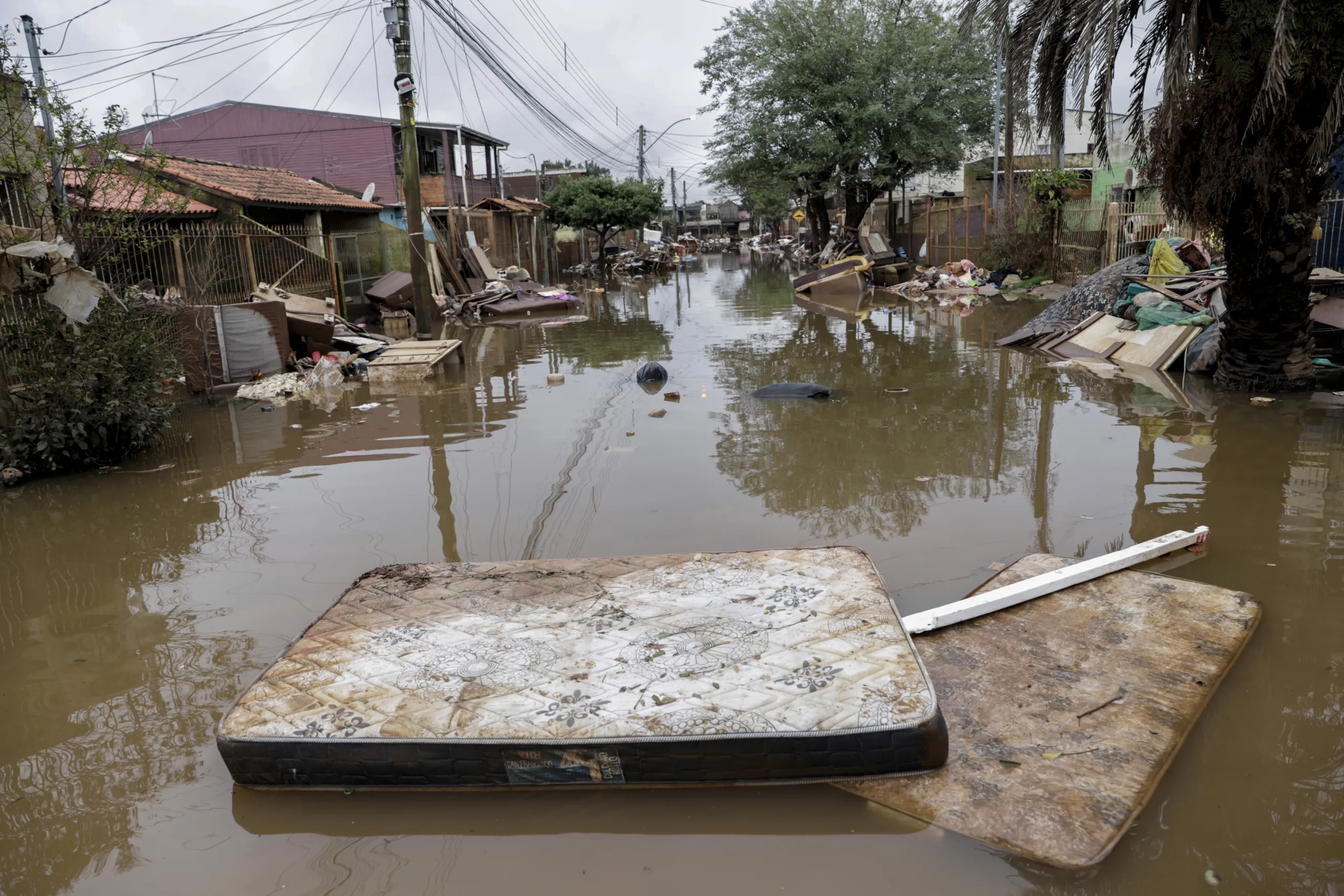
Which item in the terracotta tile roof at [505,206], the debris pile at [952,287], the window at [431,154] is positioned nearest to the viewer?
the debris pile at [952,287]

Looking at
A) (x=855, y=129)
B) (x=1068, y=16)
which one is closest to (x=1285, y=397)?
(x=1068, y=16)

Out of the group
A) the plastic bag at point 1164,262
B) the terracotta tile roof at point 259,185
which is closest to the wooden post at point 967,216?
the plastic bag at point 1164,262

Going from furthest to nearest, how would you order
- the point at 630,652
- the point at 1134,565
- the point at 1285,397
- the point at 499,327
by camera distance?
1. the point at 499,327
2. the point at 1285,397
3. the point at 1134,565
4. the point at 630,652

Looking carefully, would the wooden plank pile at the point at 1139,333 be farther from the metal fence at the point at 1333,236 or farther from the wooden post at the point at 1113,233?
the wooden post at the point at 1113,233

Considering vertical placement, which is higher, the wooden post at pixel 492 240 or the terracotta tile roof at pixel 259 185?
the terracotta tile roof at pixel 259 185

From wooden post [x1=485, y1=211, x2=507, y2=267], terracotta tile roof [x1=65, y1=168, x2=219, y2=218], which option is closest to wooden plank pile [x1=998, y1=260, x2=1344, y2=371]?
terracotta tile roof [x1=65, y1=168, x2=219, y2=218]

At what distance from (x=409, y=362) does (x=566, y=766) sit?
932 centimetres

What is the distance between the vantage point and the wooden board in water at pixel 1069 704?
8.86 ft

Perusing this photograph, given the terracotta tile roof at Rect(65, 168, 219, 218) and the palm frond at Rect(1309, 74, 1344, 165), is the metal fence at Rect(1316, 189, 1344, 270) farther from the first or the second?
the terracotta tile roof at Rect(65, 168, 219, 218)

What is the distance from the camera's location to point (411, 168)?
13.8 metres

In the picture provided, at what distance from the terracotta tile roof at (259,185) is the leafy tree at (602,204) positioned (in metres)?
13.0

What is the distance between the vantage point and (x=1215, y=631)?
3727 millimetres

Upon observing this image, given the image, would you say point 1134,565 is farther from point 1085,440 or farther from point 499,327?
point 499,327

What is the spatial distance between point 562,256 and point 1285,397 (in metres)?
34.8
